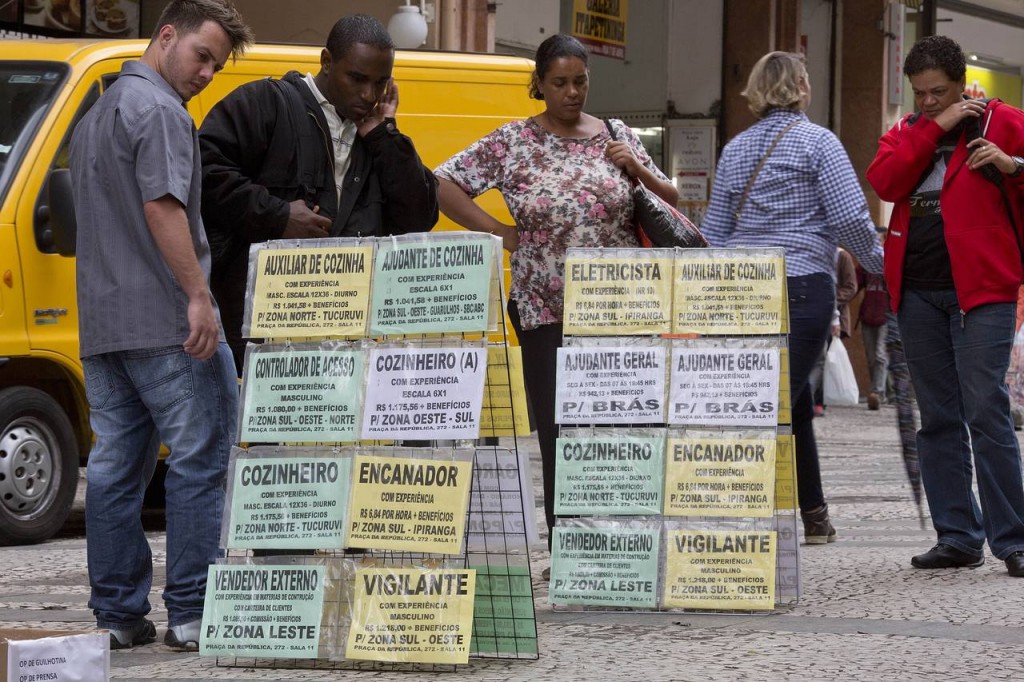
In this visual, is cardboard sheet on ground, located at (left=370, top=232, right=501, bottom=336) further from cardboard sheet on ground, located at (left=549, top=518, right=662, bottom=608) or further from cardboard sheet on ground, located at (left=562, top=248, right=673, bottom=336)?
cardboard sheet on ground, located at (left=549, top=518, right=662, bottom=608)

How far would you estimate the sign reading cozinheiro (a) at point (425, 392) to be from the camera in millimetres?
4957

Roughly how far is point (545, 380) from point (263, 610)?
2043 mm

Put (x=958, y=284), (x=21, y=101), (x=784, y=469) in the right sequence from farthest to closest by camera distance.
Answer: (x=21, y=101) < (x=958, y=284) < (x=784, y=469)

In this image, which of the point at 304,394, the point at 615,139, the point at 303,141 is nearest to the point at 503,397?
the point at 304,394

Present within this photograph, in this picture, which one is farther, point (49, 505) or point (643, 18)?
point (643, 18)

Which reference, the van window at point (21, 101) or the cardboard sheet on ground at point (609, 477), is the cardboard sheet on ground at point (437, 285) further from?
the van window at point (21, 101)

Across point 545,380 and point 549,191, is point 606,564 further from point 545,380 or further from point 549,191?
point 549,191

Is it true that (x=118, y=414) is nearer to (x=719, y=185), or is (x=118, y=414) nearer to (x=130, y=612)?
(x=130, y=612)

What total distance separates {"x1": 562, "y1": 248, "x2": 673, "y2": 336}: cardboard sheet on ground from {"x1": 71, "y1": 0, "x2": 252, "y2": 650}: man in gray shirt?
1292mm

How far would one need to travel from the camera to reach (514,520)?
5141 mm

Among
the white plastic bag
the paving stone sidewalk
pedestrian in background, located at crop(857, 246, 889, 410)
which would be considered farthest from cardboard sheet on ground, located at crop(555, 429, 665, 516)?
the white plastic bag

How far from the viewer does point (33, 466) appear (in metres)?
8.32

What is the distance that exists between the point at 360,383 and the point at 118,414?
2.57ft

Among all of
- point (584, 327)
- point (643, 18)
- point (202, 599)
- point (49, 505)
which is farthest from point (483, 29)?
point (202, 599)
